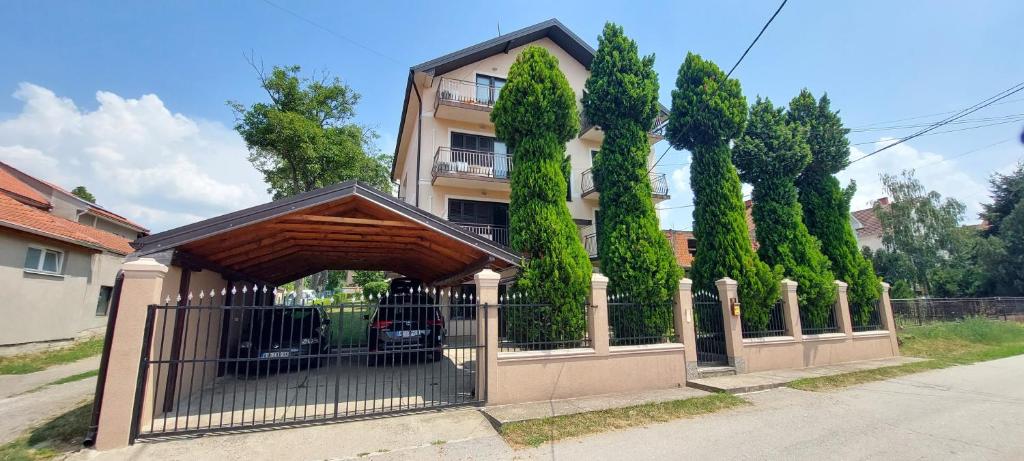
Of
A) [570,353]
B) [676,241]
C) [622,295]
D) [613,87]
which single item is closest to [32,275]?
[570,353]

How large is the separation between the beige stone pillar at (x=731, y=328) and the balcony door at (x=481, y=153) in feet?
29.6

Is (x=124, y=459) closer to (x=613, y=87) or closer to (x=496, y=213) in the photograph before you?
(x=613, y=87)

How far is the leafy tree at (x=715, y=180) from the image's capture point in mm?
10000

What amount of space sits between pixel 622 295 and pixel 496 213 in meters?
8.83

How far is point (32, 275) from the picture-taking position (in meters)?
12.0

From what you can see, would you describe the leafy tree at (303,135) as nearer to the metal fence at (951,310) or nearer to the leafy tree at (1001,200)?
the metal fence at (951,310)

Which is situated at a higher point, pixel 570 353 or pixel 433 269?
pixel 433 269

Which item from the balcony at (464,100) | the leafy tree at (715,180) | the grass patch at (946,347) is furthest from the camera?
the balcony at (464,100)

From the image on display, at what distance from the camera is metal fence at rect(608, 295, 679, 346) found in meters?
8.34

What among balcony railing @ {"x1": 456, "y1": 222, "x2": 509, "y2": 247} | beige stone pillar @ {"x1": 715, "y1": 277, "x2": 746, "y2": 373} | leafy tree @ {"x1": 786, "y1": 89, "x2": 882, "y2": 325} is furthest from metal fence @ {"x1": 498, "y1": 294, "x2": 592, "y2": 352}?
leafy tree @ {"x1": 786, "y1": 89, "x2": 882, "y2": 325}

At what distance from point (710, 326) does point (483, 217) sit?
30.1 feet

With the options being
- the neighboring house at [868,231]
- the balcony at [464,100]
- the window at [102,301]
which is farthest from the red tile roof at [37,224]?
the neighboring house at [868,231]

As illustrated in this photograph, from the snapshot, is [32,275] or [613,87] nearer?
[613,87]

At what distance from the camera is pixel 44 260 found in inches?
494
